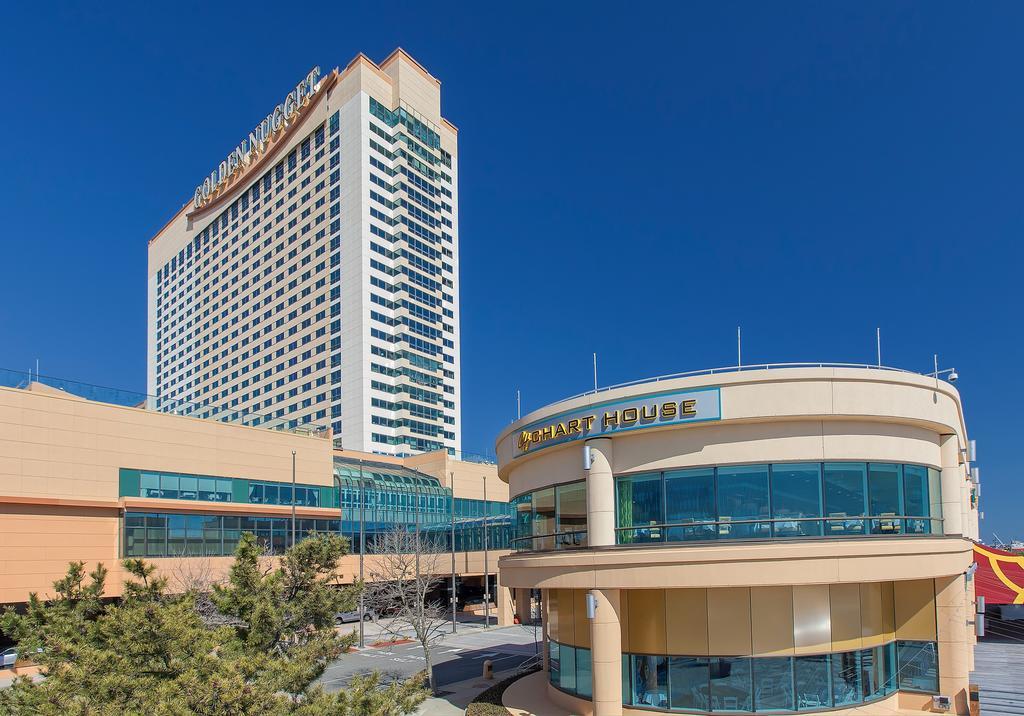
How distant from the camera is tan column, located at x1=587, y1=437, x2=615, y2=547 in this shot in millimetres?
25172

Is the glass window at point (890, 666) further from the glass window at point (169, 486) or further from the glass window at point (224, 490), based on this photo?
the glass window at point (224, 490)

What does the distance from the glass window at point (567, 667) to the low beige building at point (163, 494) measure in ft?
54.1

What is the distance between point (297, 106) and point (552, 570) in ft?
384

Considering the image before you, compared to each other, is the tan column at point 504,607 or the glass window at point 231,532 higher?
the glass window at point 231,532

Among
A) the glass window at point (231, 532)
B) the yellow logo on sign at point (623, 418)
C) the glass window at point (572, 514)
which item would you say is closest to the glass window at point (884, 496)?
the yellow logo on sign at point (623, 418)

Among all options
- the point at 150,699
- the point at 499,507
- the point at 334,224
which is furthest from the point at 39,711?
the point at 334,224

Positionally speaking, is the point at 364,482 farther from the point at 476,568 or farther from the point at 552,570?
the point at 552,570

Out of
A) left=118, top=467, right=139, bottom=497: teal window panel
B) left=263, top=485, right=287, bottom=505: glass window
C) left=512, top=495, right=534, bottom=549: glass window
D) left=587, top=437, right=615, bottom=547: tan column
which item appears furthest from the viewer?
left=263, top=485, right=287, bottom=505: glass window

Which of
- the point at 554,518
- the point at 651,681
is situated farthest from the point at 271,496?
the point at 651,681

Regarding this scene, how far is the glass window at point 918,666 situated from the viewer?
2589cm

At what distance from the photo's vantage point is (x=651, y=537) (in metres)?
24.7

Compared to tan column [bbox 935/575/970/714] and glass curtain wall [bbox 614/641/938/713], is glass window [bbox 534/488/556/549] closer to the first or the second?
glass curtain wall [bbox 614/641/938/713]

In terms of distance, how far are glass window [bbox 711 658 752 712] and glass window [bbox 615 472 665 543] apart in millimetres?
4395

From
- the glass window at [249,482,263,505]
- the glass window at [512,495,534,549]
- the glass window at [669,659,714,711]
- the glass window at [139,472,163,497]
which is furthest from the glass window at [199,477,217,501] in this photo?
the glass window at [669,659,714,711]
